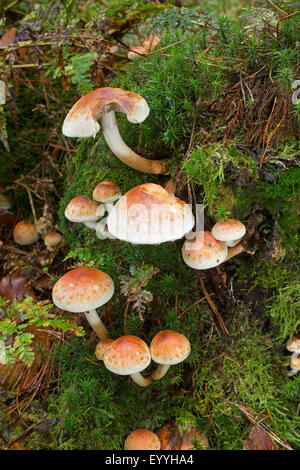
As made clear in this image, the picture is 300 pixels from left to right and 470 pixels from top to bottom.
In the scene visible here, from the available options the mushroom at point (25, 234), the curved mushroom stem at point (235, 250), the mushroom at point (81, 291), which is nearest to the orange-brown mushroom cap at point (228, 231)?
the curved mushroom stem at point (235, 250)

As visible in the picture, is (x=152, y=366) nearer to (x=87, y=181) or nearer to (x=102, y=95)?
(x=87, y=181)

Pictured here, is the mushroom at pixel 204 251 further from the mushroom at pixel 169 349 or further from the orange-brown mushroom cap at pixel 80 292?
the orange-brown mushroom cap at pixel 80 292

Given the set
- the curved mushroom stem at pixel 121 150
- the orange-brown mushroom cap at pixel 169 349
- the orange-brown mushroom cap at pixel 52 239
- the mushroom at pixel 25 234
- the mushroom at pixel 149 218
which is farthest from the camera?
the mushroom at pixel 25 234

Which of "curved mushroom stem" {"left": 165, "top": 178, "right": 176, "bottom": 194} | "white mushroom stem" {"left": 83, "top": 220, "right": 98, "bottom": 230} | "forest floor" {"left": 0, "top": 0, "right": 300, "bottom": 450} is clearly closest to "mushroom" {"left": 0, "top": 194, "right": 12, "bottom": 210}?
"forest floor" {"left": 0, "top": 0, "right": 300, "bottom": 450}

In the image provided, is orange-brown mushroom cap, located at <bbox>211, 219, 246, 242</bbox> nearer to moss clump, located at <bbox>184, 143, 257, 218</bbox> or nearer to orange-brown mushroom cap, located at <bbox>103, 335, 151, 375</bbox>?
moss clump, located at <bbox>184, 143, 257, 218</bbox>

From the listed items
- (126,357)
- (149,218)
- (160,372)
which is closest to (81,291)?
(126,357)
